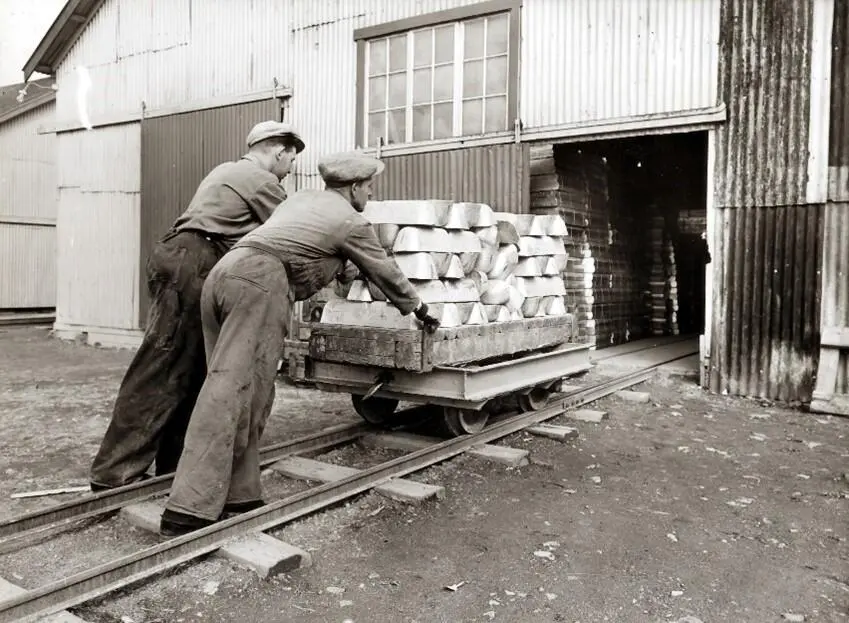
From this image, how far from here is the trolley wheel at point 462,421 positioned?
6.02 m

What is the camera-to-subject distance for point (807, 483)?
5203 mm

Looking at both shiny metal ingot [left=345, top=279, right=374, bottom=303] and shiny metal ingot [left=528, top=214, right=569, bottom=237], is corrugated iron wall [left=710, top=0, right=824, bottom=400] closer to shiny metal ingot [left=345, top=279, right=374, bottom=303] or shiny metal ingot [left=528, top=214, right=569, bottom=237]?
shiny metal ingot [left=528, top=214, right=569, bottom=237]

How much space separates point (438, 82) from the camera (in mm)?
10305

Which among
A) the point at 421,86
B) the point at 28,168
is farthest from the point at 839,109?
the point at 28,168

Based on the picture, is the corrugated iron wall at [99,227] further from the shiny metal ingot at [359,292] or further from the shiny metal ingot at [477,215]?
the shiny metal ingot at [477,215]

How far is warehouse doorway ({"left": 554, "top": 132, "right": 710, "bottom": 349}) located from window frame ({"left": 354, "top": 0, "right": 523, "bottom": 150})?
4.01 feet

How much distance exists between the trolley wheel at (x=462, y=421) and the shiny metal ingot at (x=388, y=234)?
1.43 meters

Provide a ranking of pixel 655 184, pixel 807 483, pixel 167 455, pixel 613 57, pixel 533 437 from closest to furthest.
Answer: pixel 167 455
pixel 807 483
pixel 533 437
pixel 613 57
pixel 655 184

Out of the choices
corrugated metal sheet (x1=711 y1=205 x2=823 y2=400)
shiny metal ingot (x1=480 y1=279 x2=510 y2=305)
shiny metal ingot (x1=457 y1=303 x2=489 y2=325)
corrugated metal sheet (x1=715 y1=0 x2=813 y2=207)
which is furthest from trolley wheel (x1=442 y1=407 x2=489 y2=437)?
corrugated metal sheet (x1=715 y1=0 x2=813 y2=207)

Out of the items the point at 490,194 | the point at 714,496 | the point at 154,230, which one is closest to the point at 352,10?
the point at 490,194

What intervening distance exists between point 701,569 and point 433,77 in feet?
26.8

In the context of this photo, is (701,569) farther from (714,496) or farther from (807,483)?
(807,483)

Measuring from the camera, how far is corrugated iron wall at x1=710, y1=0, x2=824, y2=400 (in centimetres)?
783

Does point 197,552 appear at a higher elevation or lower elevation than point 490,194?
lower
